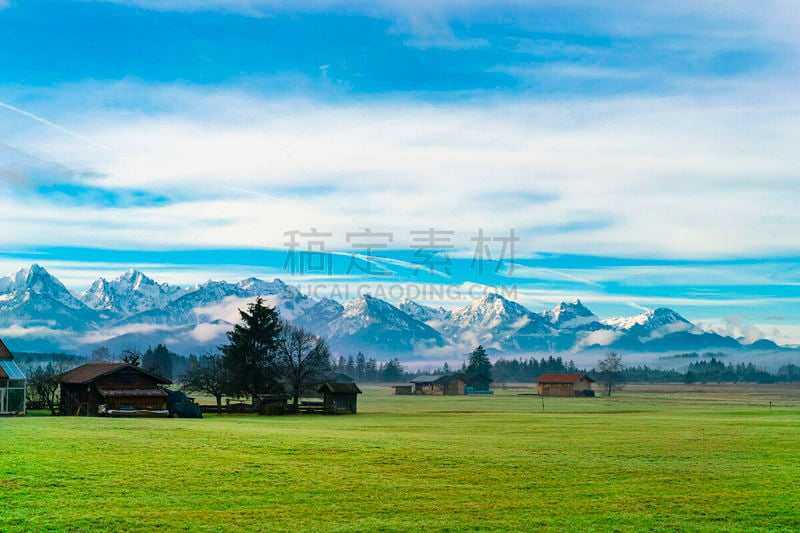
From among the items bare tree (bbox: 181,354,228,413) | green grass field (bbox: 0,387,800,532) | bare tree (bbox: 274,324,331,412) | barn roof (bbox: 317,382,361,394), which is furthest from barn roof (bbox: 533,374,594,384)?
green grass field (bbox: 0,387,800,532)

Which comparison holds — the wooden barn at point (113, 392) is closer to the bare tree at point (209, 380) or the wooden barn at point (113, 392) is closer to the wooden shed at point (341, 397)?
the bare tree at point (209, 380)

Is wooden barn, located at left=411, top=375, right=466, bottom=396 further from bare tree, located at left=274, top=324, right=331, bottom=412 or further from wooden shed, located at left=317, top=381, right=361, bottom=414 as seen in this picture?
wooden shed, located at left=317, top=381, right=361, bottom=414

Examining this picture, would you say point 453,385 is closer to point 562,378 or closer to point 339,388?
point 562,378

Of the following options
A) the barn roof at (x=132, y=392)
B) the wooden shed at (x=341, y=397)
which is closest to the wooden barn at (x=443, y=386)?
the wooden shed at (x=341, y=397)

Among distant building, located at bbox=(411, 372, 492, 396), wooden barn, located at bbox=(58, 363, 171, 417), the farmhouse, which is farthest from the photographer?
distant building, located at bbox=(411, 372, 492, 396)

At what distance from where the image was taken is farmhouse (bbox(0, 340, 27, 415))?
64438 mm

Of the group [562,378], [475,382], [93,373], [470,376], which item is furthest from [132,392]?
[475,382]

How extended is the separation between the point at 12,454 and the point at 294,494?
12.2 metres

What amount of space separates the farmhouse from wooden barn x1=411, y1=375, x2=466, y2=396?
12300cm

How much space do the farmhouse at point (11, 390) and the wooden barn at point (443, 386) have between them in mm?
123001

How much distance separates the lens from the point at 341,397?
8156 cm

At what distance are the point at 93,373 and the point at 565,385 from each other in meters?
108

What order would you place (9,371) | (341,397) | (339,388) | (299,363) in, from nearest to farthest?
(9,371), (341,397), (339,388), (299,363)

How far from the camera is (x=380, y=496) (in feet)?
81.4
